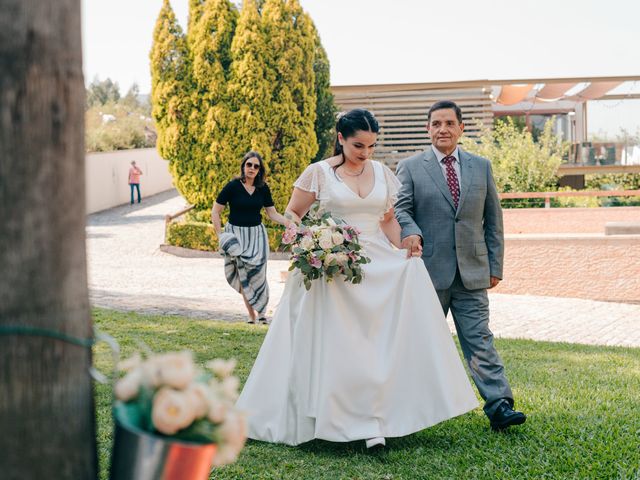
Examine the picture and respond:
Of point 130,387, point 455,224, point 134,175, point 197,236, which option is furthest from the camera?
point 134,175

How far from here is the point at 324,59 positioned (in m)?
23.7

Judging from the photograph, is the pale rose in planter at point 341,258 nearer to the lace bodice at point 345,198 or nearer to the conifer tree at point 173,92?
the lace bodice at point 345,198

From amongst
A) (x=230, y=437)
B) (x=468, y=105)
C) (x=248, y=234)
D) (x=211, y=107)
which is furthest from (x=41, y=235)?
(x=468, y=105)

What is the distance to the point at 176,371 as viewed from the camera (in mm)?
1976

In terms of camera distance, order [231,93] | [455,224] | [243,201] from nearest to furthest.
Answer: [455,224] → [243,201] → [231,93]

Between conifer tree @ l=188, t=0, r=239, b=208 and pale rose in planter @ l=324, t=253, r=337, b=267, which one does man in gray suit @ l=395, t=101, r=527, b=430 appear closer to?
pale rose in planter @ l=324, t=253, r=337, b=267

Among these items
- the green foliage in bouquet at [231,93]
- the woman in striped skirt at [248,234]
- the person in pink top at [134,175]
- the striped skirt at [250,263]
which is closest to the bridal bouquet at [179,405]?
the woman in striped skirt at [248,234]

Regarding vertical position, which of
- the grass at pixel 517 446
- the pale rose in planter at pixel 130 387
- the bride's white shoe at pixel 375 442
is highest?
the pale rose in planter at pixel 130 387

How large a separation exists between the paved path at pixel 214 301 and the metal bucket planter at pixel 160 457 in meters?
9.53

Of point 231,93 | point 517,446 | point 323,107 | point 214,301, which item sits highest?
point 231,93

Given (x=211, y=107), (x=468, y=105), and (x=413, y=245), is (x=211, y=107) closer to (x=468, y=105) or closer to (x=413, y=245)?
(x=468, y=105)

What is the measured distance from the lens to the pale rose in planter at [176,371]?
1.97 m

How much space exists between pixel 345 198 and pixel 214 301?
8070mm

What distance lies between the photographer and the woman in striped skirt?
406 inches
